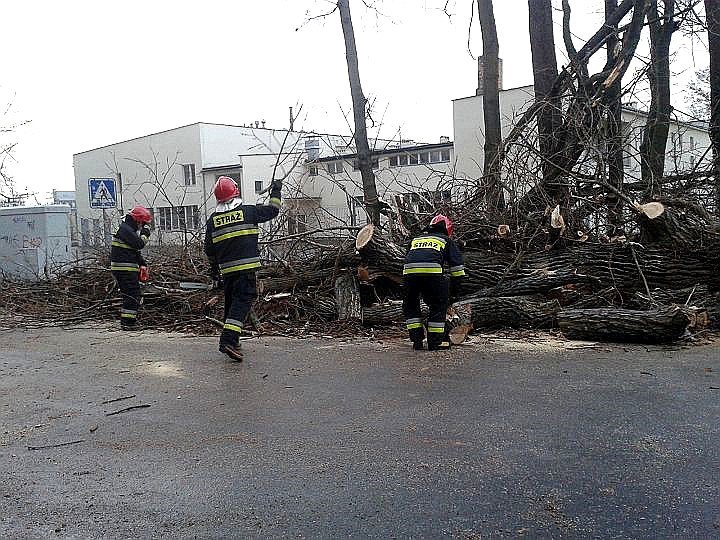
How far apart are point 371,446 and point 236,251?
3.31 m

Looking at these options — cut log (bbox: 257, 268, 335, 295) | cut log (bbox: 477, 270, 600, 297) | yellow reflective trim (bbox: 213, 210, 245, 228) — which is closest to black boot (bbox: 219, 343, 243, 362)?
yellow reflective trim (bbox: 213, 210, 245, 228)

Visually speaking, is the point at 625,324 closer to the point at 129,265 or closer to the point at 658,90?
the point at 658,90

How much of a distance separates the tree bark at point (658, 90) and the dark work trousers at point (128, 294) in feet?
25.4

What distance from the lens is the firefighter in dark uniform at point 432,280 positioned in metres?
7.37

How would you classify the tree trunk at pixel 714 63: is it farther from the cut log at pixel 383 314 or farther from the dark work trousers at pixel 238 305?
the dark work trousers at pixel 238 305

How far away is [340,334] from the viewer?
8.83m

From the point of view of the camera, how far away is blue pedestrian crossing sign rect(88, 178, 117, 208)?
13.1 meters

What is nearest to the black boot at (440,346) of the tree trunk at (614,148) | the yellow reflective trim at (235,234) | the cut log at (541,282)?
A: the cut log at (541,282)

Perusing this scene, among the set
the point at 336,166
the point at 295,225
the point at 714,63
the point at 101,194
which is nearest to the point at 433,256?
the point at 295,225

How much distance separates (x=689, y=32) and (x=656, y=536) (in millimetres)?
11332

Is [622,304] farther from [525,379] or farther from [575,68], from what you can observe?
[575,68]

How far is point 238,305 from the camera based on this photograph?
7.20 meters

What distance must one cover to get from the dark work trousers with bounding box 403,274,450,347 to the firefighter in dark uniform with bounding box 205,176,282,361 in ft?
5.52

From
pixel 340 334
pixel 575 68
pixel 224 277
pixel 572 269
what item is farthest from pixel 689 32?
pixel 224 277
